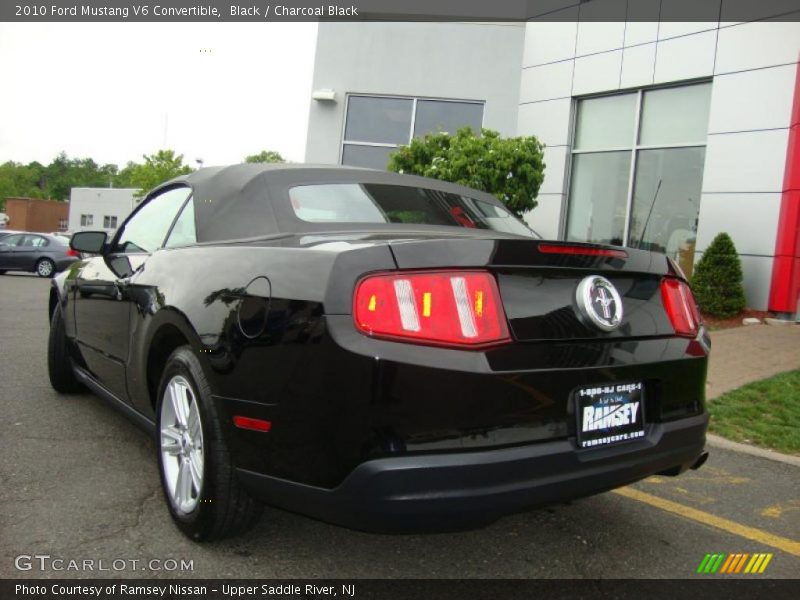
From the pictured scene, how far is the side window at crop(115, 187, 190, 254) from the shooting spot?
11.6 ft

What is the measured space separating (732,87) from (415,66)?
300 inches

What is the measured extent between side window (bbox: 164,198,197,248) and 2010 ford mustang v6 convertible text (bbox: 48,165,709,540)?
21cm

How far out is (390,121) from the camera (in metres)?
16.8

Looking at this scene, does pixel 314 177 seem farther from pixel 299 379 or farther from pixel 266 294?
pixel 299 379

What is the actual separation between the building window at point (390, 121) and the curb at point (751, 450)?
12.4 metres

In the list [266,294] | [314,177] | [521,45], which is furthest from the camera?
[521,45]

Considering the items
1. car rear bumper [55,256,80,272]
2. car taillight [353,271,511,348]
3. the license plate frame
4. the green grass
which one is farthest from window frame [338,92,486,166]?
car taillight [353,271,511,348]

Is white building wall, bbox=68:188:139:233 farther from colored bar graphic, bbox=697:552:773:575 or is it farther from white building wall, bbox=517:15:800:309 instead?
colored bar graphic, bbox=697:552:773:575

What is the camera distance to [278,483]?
7.09 ft

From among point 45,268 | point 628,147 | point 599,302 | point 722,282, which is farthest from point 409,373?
point 45,268

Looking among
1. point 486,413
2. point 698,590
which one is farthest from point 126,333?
point 698,590

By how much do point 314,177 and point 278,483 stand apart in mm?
1573

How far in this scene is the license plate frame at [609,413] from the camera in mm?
2195

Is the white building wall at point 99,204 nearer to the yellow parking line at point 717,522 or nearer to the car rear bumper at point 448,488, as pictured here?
the yellow parking line at point 717,522
